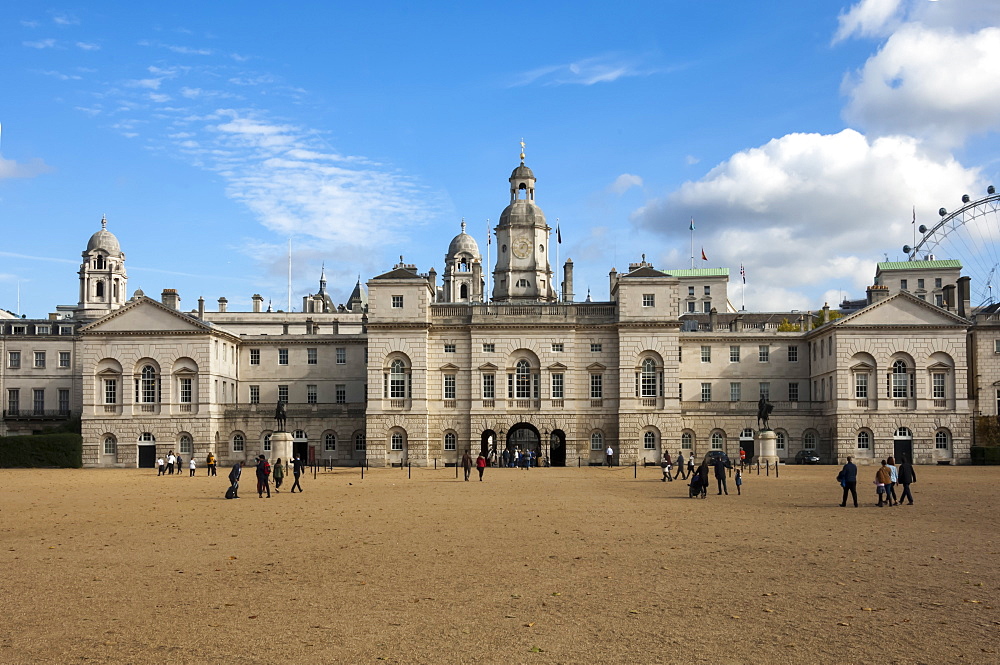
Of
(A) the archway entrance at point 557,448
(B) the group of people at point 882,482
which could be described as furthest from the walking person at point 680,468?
(A) the archway entrance at point 557,448

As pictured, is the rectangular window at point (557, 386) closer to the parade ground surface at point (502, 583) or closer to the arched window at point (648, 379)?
the arched window at point (648, 379)

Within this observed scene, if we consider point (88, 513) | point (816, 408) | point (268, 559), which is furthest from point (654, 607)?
point (816, 408)

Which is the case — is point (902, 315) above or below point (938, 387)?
above

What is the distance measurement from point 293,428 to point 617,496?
41.1m

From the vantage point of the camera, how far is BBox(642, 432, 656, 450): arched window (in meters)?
70.6

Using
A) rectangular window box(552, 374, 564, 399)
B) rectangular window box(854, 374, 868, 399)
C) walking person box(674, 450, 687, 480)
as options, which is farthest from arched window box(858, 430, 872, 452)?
walking person box(674, 450, 687, 480)

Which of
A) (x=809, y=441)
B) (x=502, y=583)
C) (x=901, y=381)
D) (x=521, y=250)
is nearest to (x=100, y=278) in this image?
(x=521, y=250)

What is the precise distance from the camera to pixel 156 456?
238ft

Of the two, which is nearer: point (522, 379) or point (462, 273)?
point (522, 379)

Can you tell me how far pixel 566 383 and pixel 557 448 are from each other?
4.98 meters

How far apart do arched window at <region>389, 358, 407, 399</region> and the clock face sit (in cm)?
1784

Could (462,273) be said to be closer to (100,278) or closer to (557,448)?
(100,278)

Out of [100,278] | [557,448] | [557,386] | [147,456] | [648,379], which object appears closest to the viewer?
[648,379]

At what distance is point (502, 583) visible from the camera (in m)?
18.7
